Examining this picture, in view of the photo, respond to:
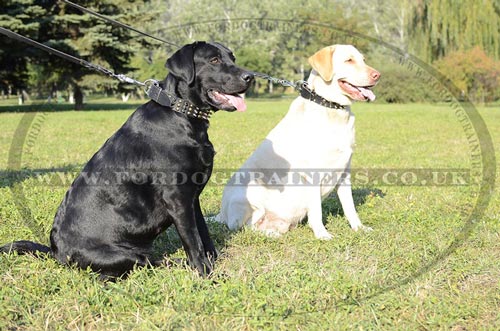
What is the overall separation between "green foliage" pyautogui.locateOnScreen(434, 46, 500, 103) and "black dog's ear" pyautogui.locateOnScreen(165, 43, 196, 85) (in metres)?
28.4

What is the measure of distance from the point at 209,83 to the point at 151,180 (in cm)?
73

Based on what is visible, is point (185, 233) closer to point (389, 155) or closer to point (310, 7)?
point (389, 155)

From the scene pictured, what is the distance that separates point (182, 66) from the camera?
3.21 meters

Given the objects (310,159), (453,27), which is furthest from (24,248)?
(453,27)

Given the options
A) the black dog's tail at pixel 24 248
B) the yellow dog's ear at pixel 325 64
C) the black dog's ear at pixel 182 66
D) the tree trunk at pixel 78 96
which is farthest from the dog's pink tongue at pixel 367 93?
the tree trunk at pixel 78 96

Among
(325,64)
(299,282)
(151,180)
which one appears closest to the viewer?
(299,282)

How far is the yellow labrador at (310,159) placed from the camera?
4.14m

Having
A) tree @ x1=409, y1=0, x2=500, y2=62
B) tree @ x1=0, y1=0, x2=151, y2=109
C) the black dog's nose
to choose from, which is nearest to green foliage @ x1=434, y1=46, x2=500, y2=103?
tree @ x1=409, y1=0, x2=500, y2=62

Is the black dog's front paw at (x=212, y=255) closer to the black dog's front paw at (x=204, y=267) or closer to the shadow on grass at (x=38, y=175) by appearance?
the black dog's front paw at (x=204, y=267)

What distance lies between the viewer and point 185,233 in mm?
3170

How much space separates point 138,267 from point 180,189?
0.57 meters

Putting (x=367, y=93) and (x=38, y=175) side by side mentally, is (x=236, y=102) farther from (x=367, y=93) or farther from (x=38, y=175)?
(x=38, y=175)

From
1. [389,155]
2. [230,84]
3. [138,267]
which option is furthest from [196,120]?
[389,155]

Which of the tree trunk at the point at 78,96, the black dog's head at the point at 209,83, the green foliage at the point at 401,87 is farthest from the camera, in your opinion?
the green foliage at the point at 401,87
